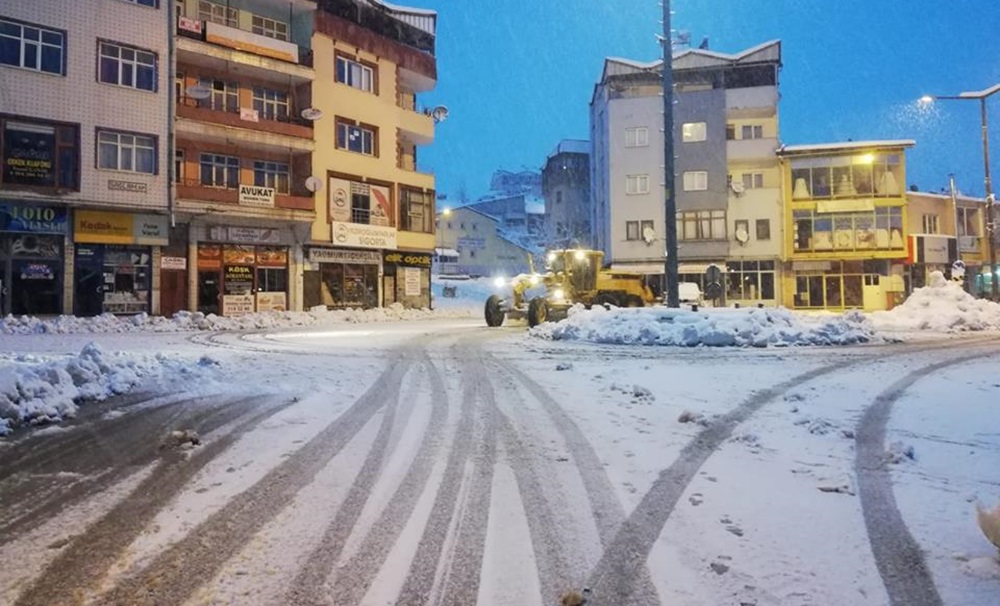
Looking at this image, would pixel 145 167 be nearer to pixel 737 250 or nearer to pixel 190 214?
pixel 190 214

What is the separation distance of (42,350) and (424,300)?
25.6 metres

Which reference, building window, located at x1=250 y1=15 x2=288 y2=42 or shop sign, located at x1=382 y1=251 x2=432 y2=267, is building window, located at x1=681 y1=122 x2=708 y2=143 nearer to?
shop sign, located at x1=382 y1=251 x2=432 y2=267

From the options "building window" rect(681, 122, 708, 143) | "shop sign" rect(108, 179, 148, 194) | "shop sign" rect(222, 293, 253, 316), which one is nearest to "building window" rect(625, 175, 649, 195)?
"building window" rect(681, 122, 708, 143)

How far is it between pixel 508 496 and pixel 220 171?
3010cm

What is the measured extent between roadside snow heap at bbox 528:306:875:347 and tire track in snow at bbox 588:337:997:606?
8.18 m

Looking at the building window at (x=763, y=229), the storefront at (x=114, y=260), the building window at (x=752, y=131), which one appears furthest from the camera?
the building window at (x=752, y=131)

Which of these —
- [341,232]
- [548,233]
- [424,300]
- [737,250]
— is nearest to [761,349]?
[341,232]

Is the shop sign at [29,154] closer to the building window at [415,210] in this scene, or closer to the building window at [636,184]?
the building window at [415,210]

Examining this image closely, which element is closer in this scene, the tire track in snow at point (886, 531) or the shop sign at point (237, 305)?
the tire track in snow at point (886, 531)

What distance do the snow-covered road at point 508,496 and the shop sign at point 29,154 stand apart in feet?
67.9

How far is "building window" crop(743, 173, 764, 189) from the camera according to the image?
44.8 m

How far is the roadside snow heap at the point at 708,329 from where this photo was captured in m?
15.4

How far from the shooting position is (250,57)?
29844mm

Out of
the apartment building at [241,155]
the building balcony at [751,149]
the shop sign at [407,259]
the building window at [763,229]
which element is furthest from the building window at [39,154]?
the building window at [763,229]
